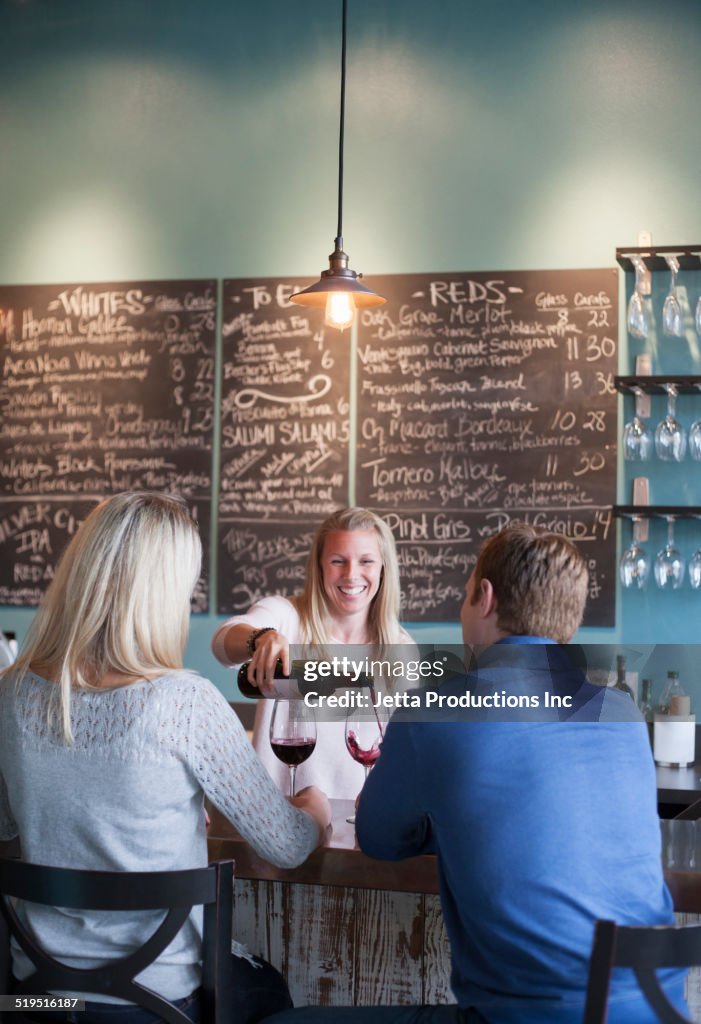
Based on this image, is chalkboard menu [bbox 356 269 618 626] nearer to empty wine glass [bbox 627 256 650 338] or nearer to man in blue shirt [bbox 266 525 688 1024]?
empty wine glass [bbox 627 256 650 338]

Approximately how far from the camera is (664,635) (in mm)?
3545

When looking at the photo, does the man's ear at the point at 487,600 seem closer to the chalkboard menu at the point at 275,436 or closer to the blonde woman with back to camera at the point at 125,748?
the blonde woman with back to camera at the point at 125,748

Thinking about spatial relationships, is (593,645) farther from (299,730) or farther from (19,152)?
(19,152)

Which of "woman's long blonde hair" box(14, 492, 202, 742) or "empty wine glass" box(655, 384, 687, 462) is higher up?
"empty wine glass" box(655, 384, 687, 462)

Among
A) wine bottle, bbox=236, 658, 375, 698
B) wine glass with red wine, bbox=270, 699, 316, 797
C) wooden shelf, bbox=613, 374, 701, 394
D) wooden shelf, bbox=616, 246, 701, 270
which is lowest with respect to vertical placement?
wine glass with red wine, bbox=270, 699, 316, 797

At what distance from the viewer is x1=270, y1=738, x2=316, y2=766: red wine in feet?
5.40

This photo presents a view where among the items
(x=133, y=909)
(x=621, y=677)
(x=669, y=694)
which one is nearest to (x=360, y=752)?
(x=133, y=909)

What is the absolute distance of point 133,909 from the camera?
1263mm

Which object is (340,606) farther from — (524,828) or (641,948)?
(641,948)

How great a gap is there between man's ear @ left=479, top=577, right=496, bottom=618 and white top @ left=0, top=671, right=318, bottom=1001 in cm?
37

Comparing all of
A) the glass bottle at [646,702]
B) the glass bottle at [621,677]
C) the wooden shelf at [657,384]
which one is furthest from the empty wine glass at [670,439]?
the glass bottle at [646,702]

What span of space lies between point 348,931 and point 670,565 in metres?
2.06

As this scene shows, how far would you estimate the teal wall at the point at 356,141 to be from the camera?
3600 mm

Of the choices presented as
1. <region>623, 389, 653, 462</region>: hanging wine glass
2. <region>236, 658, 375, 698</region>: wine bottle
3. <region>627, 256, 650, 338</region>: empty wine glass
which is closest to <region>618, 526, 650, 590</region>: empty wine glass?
<region>623, 389, 653, 462</region>: hanging wine glass
